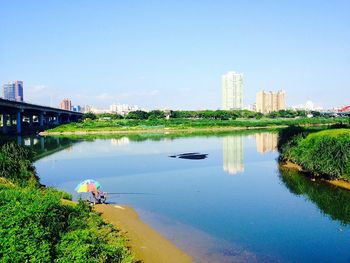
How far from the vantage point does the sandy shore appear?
14.8 m

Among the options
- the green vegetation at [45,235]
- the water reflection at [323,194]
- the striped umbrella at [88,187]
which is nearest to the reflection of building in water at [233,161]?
the water reflection at [323,194]

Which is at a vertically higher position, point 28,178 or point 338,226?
point 28,178

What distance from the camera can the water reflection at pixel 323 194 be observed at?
881 inches

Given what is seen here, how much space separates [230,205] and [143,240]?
887 cm

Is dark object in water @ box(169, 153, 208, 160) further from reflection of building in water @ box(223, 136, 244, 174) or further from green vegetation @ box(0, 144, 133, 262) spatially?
green vegetation @ box(0, 144, 133, 262)

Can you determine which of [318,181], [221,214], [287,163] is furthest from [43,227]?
[287,163]

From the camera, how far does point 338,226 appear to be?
19.7m

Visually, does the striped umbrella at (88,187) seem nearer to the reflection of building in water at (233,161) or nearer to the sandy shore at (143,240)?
the sandy shore at (143,240)

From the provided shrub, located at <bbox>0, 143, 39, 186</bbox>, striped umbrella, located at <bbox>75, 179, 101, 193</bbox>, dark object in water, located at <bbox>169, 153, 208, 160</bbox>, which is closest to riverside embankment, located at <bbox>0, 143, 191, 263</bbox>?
striped umbrella, located at <bbox>75, 179, 101, 193</bbox>

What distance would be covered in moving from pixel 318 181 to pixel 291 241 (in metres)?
15.5

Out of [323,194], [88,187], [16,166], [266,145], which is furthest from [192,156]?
[88,187]

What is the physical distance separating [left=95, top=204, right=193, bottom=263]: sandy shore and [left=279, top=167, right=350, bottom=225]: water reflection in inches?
399

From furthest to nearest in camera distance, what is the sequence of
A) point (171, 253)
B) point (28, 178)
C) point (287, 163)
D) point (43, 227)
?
point (287, 163) < point (28, 178) < point (171, 253) < point (43, 227)

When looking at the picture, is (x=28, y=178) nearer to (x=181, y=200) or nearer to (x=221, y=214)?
(x=181, y=200)
